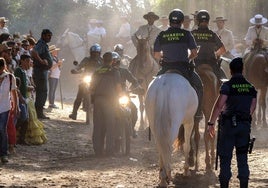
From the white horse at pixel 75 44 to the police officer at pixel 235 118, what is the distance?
24.9m

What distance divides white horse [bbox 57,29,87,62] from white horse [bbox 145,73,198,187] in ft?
78.2

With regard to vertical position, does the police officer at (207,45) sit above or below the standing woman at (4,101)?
above

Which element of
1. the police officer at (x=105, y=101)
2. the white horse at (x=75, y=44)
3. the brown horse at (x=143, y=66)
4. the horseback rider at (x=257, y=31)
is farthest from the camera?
the white horse at (x=75, y=44)

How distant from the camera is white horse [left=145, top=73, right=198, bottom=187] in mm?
9922

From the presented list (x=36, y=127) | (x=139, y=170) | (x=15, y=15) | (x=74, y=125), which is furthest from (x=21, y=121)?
(x=15, y=15)

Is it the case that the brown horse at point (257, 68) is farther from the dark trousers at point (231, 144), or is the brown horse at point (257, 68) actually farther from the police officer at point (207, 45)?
the dark trousers at point (231, 144)

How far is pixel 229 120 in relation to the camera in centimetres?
931

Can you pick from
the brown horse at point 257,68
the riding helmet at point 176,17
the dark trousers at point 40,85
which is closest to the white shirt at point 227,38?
the brown horse at point 257,68

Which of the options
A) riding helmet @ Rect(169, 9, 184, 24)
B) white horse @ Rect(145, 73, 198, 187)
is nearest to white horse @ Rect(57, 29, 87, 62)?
riding helmet @ Rect(169, 9, 184, 24)

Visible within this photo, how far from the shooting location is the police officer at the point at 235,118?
925 centimetres

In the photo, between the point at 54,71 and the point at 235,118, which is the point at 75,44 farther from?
the point at 235,118

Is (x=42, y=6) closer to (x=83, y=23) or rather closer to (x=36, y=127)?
(x=83, y=23)

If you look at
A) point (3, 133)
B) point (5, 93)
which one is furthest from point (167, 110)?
point (3, 133)

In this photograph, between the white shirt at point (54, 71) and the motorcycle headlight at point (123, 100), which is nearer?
the motorcycle headlight at point (123, 100)
